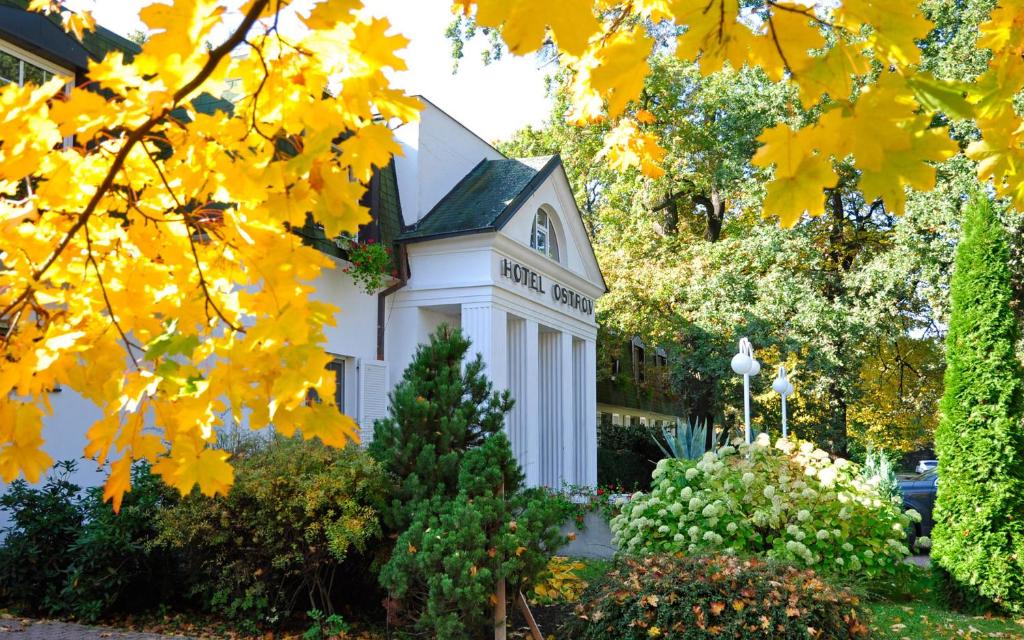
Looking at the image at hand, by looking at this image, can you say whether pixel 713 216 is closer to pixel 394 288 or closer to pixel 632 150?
pixel 394 288

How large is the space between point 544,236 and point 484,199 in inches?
73.4

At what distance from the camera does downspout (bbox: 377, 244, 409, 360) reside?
13398mm

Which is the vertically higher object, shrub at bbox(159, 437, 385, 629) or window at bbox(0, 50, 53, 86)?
window at bbox(0, 50, 53, 86)

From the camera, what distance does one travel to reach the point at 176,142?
2328 mm

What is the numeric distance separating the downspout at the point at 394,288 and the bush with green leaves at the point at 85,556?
578 centimetres

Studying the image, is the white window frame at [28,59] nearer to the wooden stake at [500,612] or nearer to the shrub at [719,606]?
the wooden stake at [500,612]

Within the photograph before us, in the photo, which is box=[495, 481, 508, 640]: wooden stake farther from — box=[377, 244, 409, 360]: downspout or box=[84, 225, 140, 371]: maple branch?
box=[377, 244, 409, 360]: downspout

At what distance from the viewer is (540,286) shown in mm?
15203

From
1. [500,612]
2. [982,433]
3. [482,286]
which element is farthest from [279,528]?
[982,433]

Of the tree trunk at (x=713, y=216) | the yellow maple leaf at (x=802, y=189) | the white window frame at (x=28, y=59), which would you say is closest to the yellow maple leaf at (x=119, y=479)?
the yellow maple leaf at (x=802, y=189)

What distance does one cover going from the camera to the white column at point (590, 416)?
54.3ft

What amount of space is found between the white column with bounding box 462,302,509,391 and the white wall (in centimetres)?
215

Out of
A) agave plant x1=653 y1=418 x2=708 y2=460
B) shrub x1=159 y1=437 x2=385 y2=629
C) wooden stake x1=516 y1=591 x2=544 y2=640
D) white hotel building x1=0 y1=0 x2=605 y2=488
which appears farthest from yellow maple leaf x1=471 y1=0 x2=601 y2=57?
agave plant x1=653 y1=418 x2=708 y2=460

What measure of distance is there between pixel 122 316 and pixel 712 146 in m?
19.8
